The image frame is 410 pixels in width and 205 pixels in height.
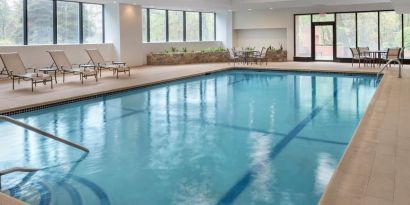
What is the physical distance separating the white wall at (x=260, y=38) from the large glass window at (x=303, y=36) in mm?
656

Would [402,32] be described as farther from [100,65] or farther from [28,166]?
[28,166]

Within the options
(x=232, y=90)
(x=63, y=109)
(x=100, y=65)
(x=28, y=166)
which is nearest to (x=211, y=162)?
(x=28, y=166)

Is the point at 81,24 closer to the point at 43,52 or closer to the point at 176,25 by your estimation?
the point at 43,52

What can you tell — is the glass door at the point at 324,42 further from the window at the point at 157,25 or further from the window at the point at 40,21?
the window at the point at 40,21

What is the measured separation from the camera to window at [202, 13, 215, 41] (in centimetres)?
1962

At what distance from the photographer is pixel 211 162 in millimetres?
4598

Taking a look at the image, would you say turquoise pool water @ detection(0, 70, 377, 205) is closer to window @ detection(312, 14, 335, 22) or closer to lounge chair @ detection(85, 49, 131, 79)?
lounge chair @ detection(85, 49, 131, 79)

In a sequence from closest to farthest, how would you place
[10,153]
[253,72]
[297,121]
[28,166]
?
[28,166] < [10,153] < [297,121] < [253,72]

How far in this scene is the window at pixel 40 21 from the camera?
41.3 ft

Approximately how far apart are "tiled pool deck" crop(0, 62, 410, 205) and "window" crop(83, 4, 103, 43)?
4636 millimetres

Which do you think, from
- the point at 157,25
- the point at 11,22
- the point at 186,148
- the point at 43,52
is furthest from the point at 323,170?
the point at 157,25

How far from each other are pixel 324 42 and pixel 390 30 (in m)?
2.76

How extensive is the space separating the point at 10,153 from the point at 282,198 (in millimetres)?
3390

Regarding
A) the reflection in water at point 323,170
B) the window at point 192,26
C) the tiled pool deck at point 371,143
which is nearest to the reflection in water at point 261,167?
the reflection in water at point 323,170
